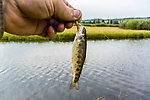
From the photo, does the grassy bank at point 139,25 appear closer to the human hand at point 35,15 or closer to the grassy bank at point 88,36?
the grassy bank at point 88,36

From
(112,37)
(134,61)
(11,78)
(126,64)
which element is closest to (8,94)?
(11,78)

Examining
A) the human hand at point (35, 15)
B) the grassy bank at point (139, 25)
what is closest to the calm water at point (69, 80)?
the human hand at point (35, 15)

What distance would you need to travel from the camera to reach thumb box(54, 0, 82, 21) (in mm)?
2134

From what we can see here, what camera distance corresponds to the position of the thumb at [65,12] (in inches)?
84.0

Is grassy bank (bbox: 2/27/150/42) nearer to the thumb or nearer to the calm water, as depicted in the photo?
the calm water

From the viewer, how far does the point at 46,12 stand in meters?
2.00

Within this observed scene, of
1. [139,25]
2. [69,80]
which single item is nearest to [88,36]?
[69,80]

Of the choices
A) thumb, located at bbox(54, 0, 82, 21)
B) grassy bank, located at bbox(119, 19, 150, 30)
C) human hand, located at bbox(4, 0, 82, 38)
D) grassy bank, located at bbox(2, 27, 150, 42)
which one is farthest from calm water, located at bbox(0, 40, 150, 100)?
grassy bank, located at bbox(119, 19, 150, 30)

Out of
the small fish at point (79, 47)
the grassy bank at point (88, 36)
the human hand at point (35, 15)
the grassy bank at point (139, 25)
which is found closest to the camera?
the human hand at point (35, 15)

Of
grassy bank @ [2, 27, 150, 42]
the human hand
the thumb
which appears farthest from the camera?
grassy bank @ [2, 27, 150, 42]

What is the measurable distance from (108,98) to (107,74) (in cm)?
346

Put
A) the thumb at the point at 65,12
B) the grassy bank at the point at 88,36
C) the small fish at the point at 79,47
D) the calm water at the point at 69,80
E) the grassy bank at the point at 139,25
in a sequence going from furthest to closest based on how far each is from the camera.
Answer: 1. the grassy bank at the point at 139,25
2. the grassy bank at the point at 88,36
3. the calm water at the point at 69,80
4. the small fish at the point at 79,47
5. the thumb at the point at 65,12

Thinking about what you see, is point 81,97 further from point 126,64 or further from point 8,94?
point 126,64

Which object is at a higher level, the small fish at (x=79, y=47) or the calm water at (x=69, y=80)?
the small fish at (x=79, y=47)
